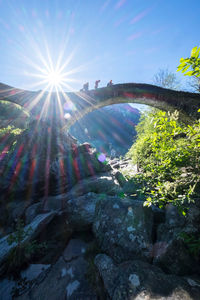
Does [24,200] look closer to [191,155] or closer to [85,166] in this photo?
[85,166]

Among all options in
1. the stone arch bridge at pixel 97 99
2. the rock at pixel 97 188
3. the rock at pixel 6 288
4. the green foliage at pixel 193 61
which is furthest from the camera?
the stone arch bridge at pixel 97 99

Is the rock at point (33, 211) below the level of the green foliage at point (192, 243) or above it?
above

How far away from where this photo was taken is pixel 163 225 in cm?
250

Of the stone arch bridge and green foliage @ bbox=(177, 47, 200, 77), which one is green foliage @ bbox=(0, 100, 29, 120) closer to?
the stone arch bridge

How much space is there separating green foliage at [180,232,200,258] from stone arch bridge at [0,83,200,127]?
7.47 m

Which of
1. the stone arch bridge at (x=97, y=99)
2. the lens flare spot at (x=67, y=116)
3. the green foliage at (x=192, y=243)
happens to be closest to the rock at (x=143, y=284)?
the green foliage at (x=192, y=243)

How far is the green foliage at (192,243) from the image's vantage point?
1.85m

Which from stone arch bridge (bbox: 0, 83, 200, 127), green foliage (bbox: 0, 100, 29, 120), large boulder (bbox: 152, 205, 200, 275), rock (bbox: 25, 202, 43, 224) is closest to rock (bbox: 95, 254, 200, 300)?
large boulder (bbox: 152, 205, 200, 275)

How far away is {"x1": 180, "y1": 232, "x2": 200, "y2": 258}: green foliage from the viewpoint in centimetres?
185

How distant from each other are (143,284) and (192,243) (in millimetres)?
1235

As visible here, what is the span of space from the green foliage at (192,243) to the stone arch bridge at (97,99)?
7.47 metres

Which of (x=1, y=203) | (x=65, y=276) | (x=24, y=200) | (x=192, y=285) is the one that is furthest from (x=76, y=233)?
(x=1, y=203)

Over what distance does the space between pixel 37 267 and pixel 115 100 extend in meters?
10.5

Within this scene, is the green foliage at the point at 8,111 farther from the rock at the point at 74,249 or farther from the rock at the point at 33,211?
the rock at the point at 74,249
